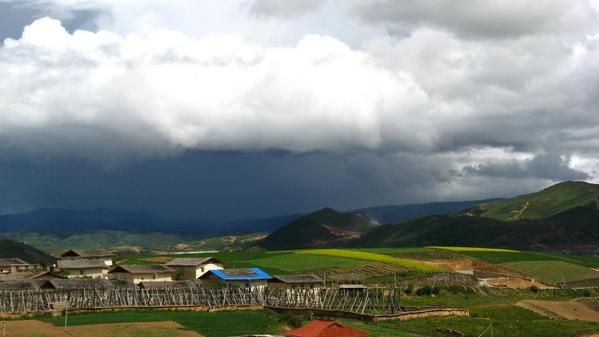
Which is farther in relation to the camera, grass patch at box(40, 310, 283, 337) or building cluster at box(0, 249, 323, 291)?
building cluster at box(0, 249, 323, 291)

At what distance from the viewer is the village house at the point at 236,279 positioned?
94.6 meters

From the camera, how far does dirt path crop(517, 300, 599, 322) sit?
8861 cm

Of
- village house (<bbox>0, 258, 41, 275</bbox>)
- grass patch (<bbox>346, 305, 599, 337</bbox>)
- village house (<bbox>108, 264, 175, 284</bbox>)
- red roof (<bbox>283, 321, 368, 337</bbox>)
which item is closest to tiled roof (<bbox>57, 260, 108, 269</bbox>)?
village house (<bbox>108, 264, 175, 284</bbox>)

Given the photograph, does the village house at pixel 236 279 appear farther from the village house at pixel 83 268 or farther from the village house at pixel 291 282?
the village house at pixel 83 268

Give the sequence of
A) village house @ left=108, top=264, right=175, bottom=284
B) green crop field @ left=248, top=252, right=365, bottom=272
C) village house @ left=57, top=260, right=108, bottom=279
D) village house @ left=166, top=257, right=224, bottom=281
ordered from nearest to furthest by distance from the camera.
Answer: village house @ left=108, top=264, right=175, bottom=284, village house @ left=57, top=260, right=108, bottom=279, village house @ left=166, top=257, right=224, bottom=281, green crop field @ left=248, top=252, right=365, bottom=272

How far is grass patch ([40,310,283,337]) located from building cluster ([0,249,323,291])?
12.8 meters

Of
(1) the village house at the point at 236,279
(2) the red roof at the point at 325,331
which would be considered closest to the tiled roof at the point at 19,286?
(1) the village house at the point at 236,279

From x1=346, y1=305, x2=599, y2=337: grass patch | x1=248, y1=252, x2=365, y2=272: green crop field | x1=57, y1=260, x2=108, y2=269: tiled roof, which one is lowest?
x1=346, y1=305, x2=599, y2=337: grass patch

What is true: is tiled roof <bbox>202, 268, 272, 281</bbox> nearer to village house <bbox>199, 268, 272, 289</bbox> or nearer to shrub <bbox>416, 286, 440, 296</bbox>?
village house <bbox>199, 268, 272, 289</bbox>

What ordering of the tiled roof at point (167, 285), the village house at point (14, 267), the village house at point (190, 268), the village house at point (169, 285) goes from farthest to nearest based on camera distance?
the village house at point (14, 267) < the village house at point (190, 268) < the tiled roof at point (167, 285) < the village house at point (169, 285)

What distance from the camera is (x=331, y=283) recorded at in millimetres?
105062

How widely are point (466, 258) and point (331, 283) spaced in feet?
160

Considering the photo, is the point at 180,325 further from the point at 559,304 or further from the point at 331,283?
the point at 559,304

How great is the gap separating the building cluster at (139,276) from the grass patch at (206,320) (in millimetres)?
12822
